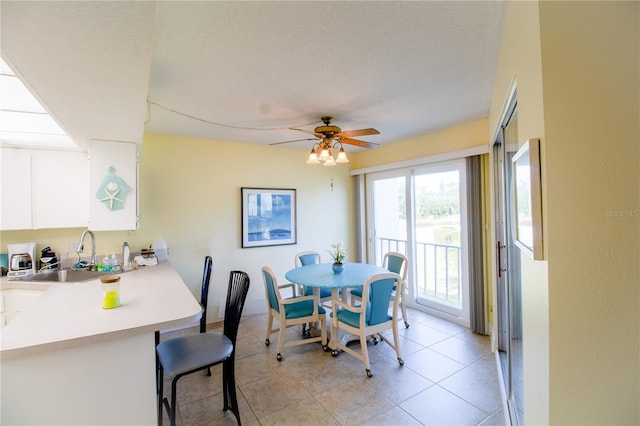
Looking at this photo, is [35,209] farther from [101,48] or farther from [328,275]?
[328,275]

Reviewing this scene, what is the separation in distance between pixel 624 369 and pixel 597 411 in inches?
6.1

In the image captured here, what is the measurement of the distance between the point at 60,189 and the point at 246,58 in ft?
8.54

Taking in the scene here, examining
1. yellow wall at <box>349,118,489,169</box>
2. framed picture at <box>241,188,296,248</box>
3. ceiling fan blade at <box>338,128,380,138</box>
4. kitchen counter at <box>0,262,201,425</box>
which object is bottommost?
kitchen counter at <box>0,262,201,425</box>

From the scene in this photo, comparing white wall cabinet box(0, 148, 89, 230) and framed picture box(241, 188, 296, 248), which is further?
framed picture box(241, 188, 296, 248)

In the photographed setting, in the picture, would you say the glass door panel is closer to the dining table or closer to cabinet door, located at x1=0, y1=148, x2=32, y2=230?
the dining table

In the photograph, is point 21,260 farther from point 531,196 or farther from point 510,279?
point 510,279

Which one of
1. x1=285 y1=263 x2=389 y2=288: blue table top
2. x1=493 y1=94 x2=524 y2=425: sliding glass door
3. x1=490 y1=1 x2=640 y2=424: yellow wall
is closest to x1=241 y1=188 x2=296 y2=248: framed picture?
x1=285 y1=263 x2=389 y2=288: blue table top

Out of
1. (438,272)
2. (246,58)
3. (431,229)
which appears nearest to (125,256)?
(246,58)

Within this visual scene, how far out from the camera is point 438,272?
13.6ft

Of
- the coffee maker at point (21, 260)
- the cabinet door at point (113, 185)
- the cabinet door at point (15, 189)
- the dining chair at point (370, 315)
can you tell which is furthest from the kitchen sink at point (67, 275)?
the dining chair at point (370, 315)

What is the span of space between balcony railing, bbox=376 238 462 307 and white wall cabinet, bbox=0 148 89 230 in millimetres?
4109

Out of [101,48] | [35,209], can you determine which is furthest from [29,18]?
[35,209]

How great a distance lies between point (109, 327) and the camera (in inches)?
57.1

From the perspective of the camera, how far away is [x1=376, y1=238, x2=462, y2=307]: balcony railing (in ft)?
12.6
